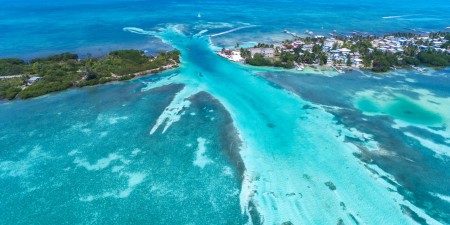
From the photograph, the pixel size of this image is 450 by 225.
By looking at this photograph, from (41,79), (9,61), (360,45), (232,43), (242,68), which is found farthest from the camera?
(232,43)

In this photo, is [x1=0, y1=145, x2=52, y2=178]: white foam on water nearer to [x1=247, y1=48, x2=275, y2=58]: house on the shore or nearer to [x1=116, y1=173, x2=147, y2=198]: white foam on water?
[x1=116, y1=173, x2=147, y2=198]: white foam on water

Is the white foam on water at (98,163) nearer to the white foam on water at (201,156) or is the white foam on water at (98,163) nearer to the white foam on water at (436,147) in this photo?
the white foam on water at (201,156)

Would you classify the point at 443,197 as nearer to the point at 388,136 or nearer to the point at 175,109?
the point at 388,136

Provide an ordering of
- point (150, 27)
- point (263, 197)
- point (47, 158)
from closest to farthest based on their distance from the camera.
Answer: point (263, 197), point (47, 158), point (150, 27)

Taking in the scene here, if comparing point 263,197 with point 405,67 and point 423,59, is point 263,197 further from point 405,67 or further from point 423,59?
point 423,59

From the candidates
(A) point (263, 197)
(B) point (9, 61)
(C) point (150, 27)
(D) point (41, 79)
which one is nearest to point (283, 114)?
(A) point (263, 197)

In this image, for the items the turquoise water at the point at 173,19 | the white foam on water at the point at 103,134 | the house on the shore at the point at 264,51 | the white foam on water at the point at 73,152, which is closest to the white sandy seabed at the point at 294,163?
the white foam on water at the point at 103,134

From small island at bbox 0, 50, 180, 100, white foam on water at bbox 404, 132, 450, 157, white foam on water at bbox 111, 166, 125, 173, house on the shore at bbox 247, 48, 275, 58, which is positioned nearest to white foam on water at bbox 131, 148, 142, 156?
white foam on water at bbox 111, 166, 125, 173

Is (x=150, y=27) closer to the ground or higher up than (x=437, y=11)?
closer to the ground
